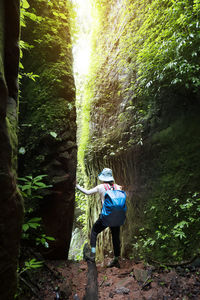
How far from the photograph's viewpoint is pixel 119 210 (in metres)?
3.74

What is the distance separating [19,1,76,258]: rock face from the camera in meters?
3.62

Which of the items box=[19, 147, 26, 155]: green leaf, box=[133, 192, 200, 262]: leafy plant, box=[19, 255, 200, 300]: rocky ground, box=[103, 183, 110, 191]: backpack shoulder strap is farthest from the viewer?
box=[103, 183, 110, 191]: backpack shoulder strap

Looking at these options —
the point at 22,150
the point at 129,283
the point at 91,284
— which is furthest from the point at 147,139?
the point at 91,284

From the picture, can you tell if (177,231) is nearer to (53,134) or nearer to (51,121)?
(53,134)

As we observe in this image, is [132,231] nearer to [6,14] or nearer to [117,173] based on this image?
[117,173]

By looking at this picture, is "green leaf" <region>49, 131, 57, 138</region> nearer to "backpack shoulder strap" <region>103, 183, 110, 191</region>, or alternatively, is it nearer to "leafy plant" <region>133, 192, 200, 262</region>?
"backpack shoulder strap" <region>103, 183, 110, 191</region>

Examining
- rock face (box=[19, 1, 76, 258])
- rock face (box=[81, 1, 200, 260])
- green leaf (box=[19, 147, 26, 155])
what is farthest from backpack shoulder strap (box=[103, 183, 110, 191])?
green leaf (box=[19, 147, 26, 155])

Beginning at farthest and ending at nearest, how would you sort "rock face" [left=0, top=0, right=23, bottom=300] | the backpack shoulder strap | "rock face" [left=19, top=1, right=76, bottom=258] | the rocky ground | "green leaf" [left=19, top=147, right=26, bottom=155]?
the backpack shoulder strap
"rock face" [left=19, top=1, right=76, bottom=258]
"green leaf" [left=19, top=147, right=26, bottom=155]
the rocky ground
"rock face" [left=0, top=0, right=23, bottom=300]

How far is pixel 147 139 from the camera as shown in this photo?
185 inches

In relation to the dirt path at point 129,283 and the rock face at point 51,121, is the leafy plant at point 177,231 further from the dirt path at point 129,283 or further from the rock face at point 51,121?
the rock face at point 51,121

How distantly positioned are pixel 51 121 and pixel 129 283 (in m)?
3.27

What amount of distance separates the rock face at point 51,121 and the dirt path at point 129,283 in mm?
565

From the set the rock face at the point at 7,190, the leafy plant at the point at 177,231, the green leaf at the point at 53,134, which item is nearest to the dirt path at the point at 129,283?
the leafy plant at the point at 177,231

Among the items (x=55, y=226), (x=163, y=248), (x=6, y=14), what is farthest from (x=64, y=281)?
(x=6, y=14)
